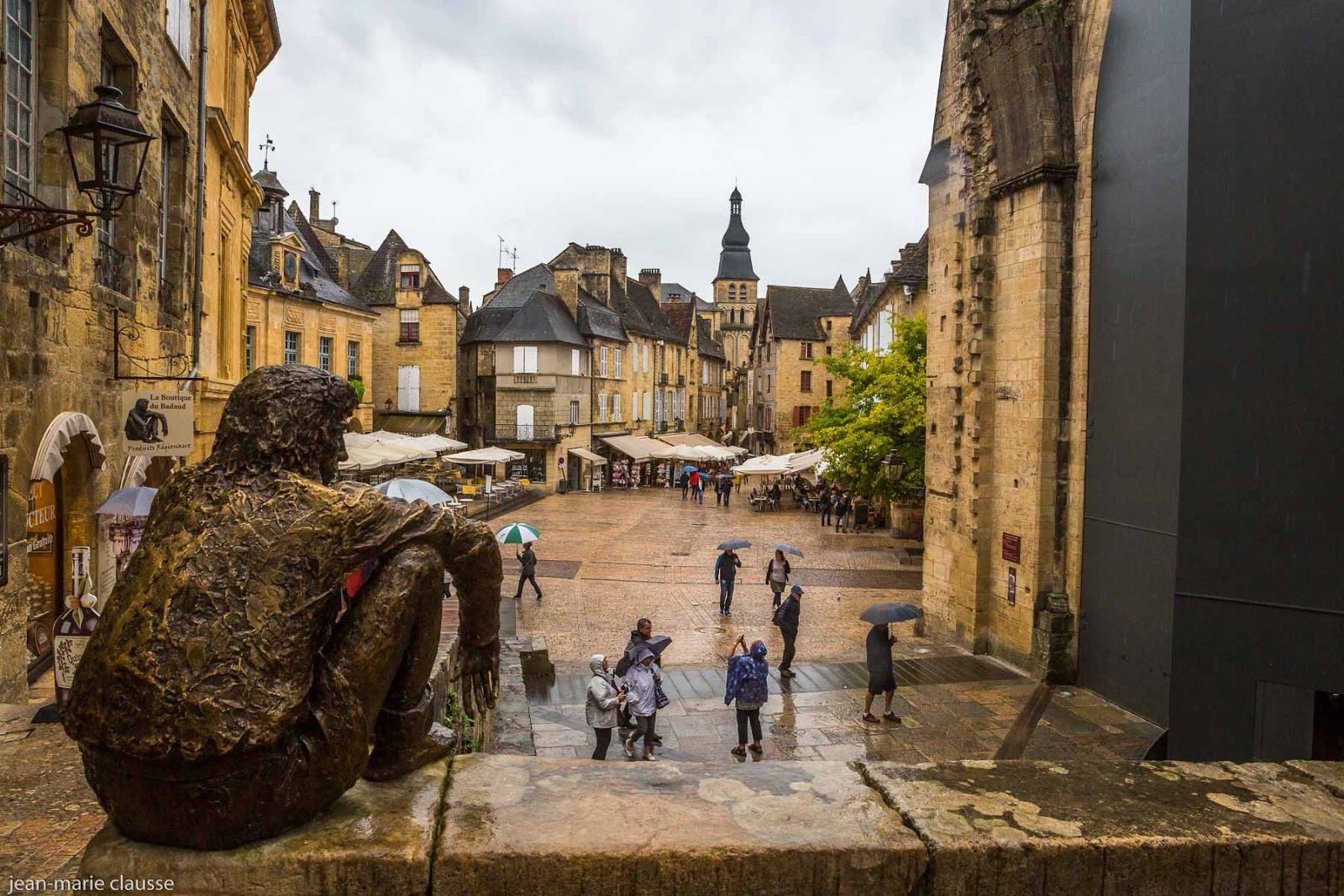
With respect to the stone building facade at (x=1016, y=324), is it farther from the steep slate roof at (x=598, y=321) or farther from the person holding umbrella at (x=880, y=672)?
the steep slate roof at (x=598, y=321)

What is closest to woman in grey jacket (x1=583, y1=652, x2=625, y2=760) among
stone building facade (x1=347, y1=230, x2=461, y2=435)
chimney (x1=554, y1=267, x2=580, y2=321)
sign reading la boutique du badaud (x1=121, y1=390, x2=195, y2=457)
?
sign reading la boutique du badaud (x1=121, y1=390, x2=195, y2=457)

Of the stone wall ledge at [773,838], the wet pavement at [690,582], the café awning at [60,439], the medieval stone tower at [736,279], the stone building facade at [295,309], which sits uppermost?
the medieval stone tower at [736,279]

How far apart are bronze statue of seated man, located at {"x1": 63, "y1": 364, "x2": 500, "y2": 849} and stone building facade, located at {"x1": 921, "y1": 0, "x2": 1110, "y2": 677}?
1059 centimetres

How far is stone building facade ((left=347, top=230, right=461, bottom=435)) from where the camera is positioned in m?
41.7

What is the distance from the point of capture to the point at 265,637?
229 centimetres

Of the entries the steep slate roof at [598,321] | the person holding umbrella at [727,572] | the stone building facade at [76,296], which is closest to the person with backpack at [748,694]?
the stone building facade at [76,296]

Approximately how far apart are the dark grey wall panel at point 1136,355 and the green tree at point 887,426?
10.7 m

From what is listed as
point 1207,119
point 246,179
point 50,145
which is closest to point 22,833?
point 50,145

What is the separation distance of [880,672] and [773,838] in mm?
8055

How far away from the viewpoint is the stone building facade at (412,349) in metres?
41.7

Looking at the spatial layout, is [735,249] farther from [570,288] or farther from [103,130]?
[103,130]

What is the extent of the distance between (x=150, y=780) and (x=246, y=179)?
19.1m

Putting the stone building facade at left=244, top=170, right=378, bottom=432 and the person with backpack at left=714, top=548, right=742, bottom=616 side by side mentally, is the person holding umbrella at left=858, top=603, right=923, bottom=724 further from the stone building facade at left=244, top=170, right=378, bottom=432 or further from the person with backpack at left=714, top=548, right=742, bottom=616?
the stone building facade at left=244, top=170, right=378, bottom=432

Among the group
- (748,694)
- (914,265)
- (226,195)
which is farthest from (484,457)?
(748,694)
